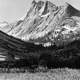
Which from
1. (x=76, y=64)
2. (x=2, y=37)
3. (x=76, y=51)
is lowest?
(x=76, y=64)

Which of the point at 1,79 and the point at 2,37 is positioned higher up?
the point at 2,37

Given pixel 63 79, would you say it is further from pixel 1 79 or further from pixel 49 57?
pixel 49 57

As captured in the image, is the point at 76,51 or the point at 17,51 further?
the point at 76,51

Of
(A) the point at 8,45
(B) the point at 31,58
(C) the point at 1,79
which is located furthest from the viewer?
(B) the point at 31,58

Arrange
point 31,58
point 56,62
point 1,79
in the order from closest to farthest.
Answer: point 1,79
point 31,58
point 56,62

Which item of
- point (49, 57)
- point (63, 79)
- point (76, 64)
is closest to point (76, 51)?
point (76, 64)

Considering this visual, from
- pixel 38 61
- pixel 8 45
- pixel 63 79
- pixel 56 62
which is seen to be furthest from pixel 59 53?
pixel 63 79

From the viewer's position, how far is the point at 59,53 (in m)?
19.2

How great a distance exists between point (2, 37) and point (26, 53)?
240 cm

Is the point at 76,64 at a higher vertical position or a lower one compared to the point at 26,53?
lower

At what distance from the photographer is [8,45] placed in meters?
16.2

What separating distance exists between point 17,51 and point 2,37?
1632mm

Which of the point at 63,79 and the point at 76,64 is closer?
the point at 63,79

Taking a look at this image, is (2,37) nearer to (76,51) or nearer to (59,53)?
(59,53)
